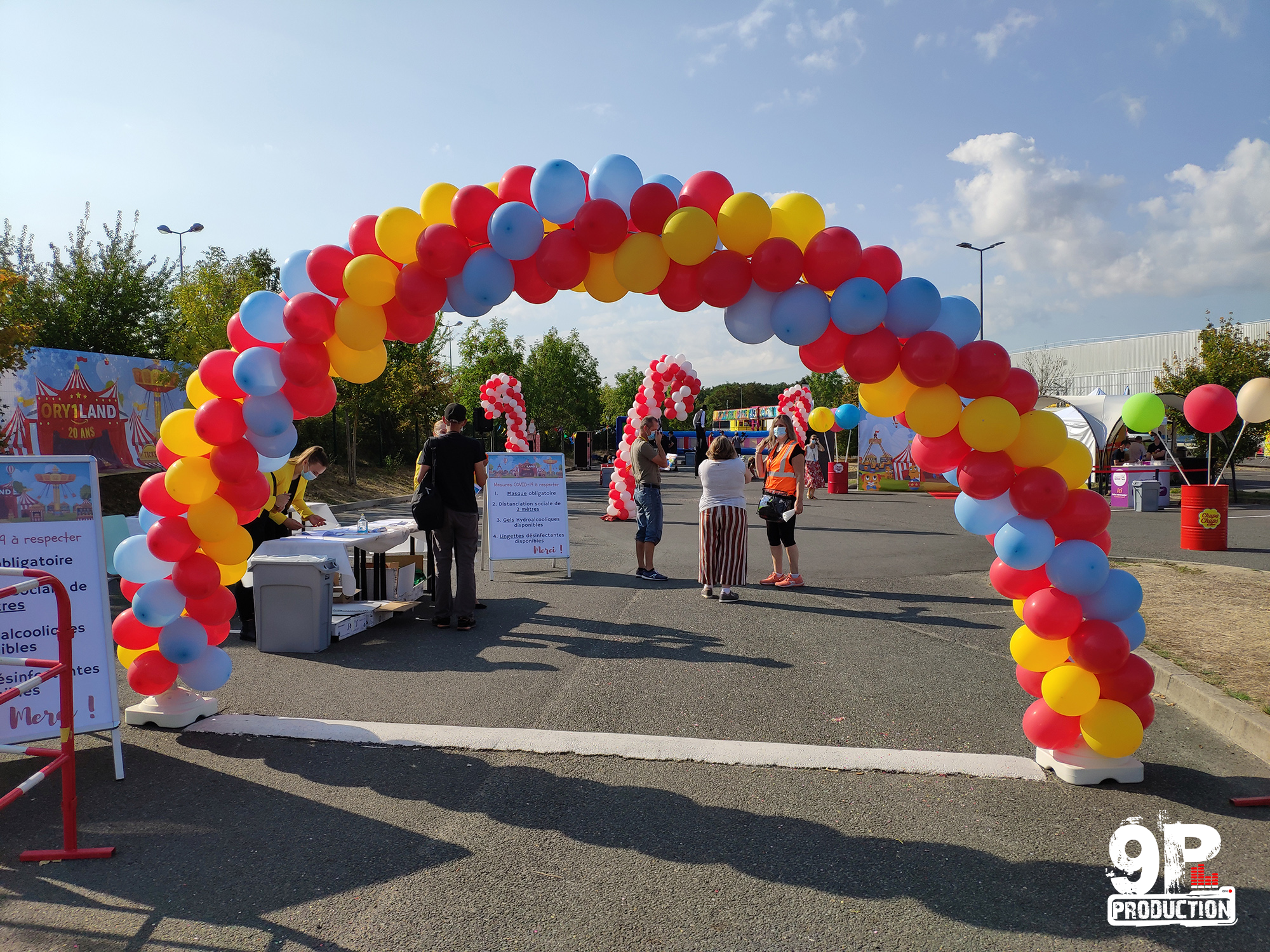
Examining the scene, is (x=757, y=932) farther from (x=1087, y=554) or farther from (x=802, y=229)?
(x=802, y=229)

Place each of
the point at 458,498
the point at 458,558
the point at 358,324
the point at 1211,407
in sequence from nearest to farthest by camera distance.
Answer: the point at 358,324
the point at 1211,407
the point at 458,498
the point at 458,558

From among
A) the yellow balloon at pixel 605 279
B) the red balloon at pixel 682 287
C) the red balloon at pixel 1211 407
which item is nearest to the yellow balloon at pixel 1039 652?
the red balloon at pixel 682 287

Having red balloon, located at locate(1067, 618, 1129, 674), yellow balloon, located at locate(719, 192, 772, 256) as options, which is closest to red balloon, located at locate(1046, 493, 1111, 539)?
red balloon, located at locate(1067, 618, 1129, 674)

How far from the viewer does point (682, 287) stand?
4523 mm

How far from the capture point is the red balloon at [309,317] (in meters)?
4.79

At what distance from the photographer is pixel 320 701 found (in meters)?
5.61

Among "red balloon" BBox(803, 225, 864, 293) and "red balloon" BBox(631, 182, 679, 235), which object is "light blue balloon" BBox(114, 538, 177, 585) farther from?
"red balloon" BBox(803, 225, 864, 293)

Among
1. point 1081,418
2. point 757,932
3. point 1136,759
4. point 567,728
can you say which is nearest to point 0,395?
point 567,728

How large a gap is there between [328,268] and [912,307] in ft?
11.1

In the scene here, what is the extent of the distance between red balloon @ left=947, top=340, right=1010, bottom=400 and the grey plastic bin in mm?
5259

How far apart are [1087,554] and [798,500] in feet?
17.5

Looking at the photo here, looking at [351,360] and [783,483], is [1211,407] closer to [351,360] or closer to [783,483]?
[783,483]

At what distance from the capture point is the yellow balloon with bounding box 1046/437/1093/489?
4.41 m

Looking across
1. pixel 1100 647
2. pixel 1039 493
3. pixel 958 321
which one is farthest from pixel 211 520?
pixel 1100 647
